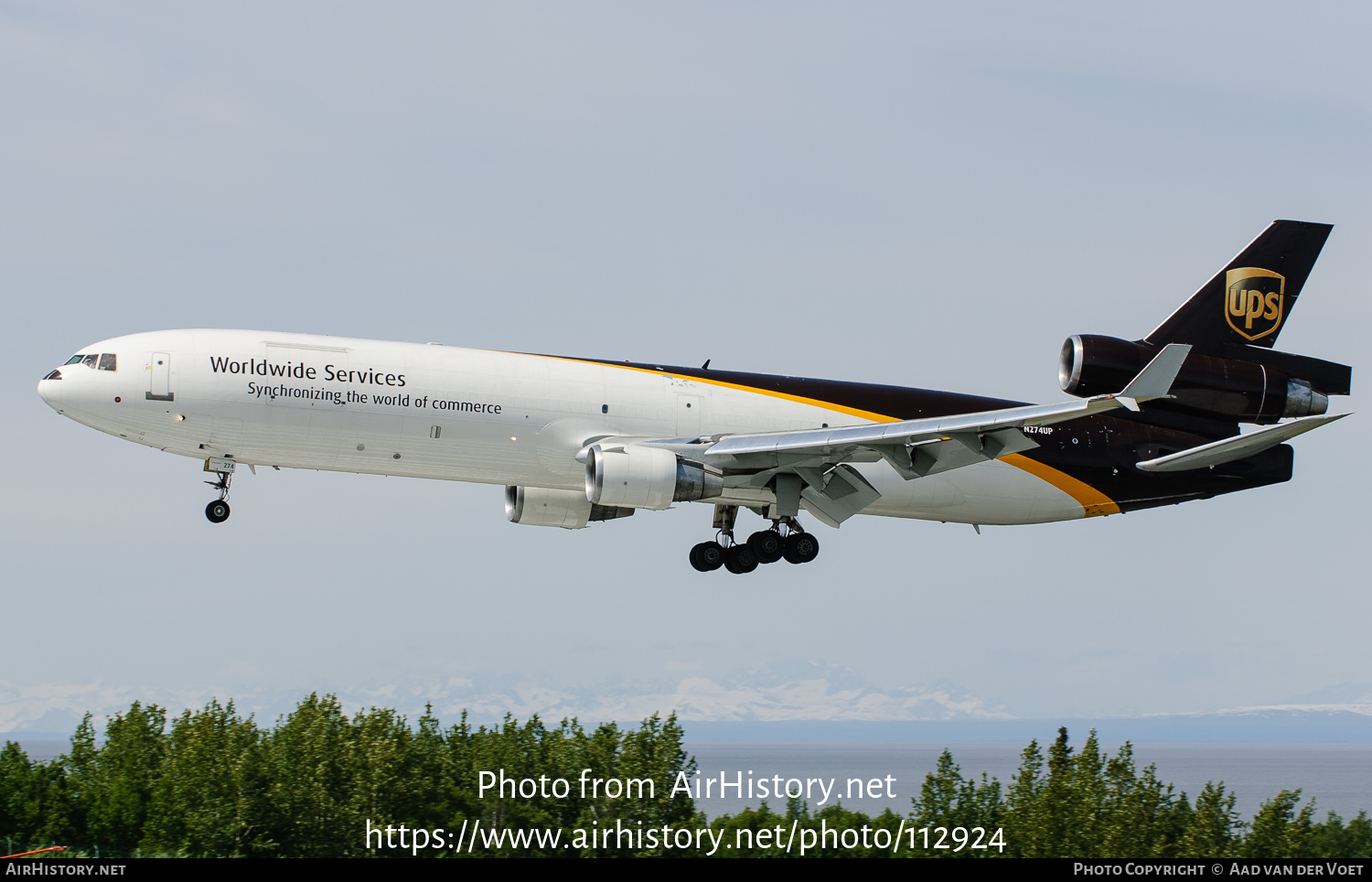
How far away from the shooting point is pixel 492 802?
283ft

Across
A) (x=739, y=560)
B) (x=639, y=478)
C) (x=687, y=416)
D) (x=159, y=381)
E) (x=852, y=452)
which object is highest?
(x=687, y=416)

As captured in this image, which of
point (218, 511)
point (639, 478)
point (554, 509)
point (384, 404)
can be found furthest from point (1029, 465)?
point (218, 511)

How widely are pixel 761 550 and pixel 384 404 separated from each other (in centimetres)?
1292

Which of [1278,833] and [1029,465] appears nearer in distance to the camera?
[1029,465]

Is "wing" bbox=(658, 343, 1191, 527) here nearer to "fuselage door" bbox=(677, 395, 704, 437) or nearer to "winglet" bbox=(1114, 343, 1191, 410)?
"fuselage door" bbox=(677, 395, 704, 437)

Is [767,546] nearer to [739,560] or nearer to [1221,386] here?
[739,560]

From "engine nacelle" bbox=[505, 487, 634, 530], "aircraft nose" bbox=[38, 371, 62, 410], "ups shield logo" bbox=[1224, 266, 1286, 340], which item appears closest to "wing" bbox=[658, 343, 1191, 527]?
"engine nacelle" bbox=[505, 487, 634, 530]

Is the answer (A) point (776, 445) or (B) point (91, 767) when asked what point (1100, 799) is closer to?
(A) point (776, 445)

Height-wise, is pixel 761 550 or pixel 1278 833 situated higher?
pixel 761 550

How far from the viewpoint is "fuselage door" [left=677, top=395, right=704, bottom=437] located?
40250mm

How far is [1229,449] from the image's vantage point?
40.6m

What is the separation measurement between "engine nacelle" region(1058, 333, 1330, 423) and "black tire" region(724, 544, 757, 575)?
1171cm

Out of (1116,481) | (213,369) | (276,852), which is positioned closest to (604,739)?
(276,852)
